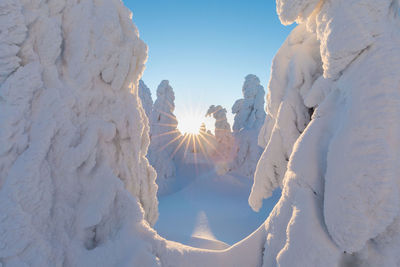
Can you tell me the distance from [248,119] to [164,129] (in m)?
10.1

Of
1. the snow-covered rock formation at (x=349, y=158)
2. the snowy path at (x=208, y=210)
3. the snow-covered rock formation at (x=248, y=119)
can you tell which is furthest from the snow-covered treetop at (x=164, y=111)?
the snow-covered rock formation at (x=349, y=158)

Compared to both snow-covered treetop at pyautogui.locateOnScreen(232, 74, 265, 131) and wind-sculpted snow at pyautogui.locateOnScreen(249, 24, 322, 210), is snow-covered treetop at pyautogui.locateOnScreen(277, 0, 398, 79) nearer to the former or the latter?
wind-sculpted snow at pyautogui.locateOnScreen(249, 24, 322, 210)

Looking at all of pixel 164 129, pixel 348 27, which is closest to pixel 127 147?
pixel 348 27

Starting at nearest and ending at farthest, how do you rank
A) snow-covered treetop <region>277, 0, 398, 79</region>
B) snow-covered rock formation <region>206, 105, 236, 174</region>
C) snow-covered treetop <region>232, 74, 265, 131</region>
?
snow-covered treetop <region>277, 0, 398, 79</region> → snow-covered rock formation <region>206, 105, 236, 174</region> → snow-covered treetop <region>232, 74, 265, 131</region>

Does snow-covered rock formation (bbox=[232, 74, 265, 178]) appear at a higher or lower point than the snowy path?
higher

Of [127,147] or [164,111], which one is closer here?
[127,147]

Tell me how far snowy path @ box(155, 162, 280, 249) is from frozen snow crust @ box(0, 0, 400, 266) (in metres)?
6.23

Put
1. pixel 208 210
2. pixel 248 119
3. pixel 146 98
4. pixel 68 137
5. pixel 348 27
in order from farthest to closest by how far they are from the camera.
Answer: pixel 146 98 → pixel 248 119 → pixel 208 210 → pixel 68 137 → pixel 348 27

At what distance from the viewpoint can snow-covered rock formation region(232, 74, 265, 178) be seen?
2155 centimetres

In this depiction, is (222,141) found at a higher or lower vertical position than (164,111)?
lower

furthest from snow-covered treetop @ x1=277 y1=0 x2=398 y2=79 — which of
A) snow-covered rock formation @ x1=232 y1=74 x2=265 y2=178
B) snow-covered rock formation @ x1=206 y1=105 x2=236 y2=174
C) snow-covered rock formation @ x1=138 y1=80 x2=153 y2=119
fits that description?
snow-covered rock formation @ x1=138 y1=80 x2=153 y2=119

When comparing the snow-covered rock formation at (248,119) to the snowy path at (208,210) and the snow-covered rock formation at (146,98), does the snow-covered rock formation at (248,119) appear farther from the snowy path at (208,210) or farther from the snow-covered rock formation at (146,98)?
the snow-covered rock formation at (146,98)

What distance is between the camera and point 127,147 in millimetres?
3863

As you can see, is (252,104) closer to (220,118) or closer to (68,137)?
(220,118)
